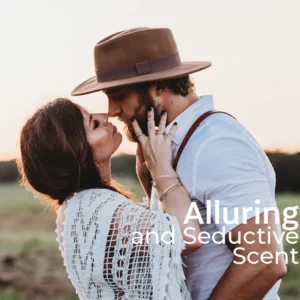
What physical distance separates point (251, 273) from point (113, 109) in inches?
39.3

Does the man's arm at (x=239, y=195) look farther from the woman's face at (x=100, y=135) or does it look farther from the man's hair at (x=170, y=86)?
the woman's face at (x=100, y=135)

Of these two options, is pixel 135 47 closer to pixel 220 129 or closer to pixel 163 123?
pixel 163 123

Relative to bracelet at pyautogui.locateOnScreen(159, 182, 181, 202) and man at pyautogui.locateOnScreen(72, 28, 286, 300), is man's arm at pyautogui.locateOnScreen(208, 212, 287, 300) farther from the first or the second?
bracelet at pyautogui.locateOnScreen(159, 182, 181, 202)

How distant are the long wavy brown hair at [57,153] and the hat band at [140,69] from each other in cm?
21

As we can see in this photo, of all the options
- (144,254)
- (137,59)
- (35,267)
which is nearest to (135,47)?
(137,59)

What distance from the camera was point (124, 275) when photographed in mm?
3080

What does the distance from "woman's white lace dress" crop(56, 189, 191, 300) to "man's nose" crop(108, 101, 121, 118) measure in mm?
386

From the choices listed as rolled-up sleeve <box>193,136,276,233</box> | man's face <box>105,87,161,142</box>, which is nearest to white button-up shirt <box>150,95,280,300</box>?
rolled-up sleeve <box>193,136,276,233</box>

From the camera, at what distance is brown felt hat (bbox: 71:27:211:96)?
3293 mm

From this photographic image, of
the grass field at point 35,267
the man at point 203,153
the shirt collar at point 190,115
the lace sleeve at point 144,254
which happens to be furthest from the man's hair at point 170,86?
the grass field at point 35,267

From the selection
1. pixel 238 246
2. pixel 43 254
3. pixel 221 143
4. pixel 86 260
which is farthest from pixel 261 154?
pixel 43 254

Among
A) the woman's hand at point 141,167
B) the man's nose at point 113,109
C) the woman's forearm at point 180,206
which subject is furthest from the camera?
the woman's hand at point 141,167

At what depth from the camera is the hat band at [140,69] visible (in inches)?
130

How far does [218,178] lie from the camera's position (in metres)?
2.87
